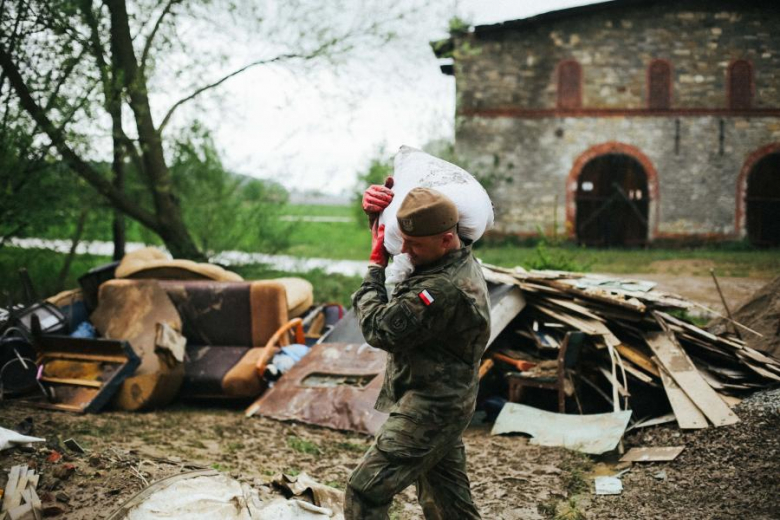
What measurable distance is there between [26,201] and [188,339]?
3298 mm

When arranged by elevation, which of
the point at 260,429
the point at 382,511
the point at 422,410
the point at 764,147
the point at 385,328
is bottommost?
the point at 260,429

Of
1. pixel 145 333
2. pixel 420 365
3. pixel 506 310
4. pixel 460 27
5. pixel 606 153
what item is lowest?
pixel 145 333

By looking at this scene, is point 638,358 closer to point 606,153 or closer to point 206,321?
point 206,321

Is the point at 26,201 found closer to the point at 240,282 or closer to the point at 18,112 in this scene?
the point at 18,112

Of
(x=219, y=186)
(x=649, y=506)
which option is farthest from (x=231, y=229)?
(x=649, y=506)

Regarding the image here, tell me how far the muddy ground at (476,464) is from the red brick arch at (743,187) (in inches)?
558

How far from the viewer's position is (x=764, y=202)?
17938 millimetres

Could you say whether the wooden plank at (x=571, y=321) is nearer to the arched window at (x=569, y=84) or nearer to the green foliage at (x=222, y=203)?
the green foliage at (x=222, y=203)

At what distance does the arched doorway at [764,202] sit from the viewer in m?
17.5

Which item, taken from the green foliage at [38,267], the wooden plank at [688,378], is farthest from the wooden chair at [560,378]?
the green foliage at [38,267]

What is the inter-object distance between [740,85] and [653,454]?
1634cm

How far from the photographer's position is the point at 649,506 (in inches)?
177

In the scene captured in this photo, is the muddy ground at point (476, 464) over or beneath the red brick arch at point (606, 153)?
beneath

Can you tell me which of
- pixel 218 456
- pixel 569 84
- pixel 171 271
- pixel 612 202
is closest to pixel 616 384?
pixel 218 456
